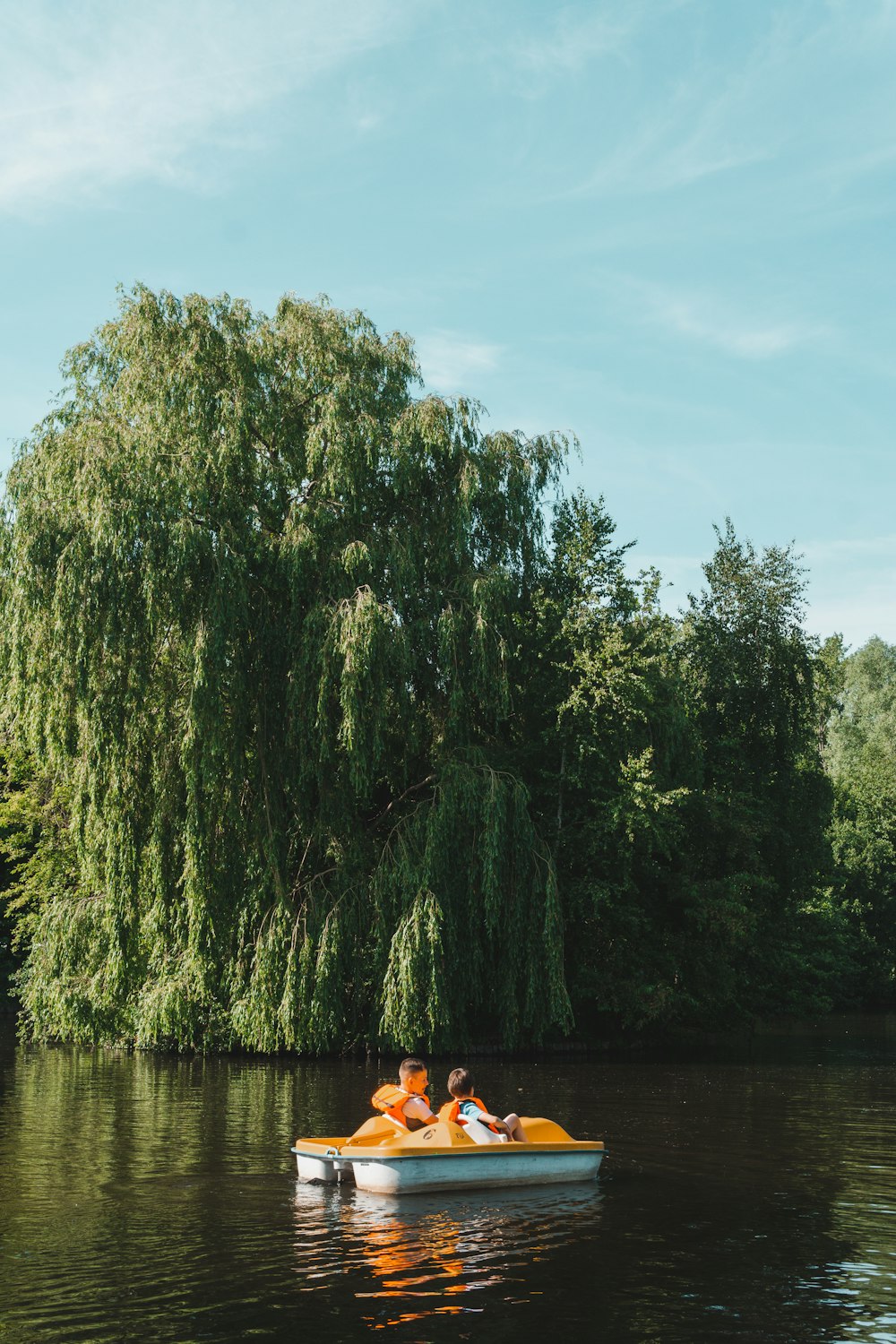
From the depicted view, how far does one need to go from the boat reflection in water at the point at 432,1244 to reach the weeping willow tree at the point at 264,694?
8.76m

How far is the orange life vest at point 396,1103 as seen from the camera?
489 inches

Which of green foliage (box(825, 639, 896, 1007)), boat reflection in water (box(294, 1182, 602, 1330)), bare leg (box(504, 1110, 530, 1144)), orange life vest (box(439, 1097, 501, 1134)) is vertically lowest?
boat reflection in water (box(294, 1182, 602, 1330))

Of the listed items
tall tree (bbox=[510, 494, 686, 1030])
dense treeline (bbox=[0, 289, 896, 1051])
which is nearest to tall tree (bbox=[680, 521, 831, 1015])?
tall tree (bbox=[510, 494, 686, 1030])

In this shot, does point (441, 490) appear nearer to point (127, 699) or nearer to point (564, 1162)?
point (127, 699)

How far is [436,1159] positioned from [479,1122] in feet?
2.70

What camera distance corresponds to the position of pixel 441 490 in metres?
23.7

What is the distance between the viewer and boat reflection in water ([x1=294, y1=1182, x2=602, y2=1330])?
27.3ft

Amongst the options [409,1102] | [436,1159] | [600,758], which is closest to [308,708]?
[600,758]

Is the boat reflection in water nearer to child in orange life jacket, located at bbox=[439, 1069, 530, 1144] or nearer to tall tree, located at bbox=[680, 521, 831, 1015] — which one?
child in orange life jacket, located at bbox=[439, 1069, 530, 1144]

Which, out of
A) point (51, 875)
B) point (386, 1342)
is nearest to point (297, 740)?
point (51, 875)

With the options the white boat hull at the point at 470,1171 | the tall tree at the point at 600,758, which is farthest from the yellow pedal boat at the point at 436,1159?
the tall tree at the point at 600,758

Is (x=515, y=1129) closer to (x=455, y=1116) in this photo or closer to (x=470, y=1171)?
(x=455, y=1116)

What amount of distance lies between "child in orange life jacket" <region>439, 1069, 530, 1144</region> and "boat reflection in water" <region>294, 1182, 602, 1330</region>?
48 cm

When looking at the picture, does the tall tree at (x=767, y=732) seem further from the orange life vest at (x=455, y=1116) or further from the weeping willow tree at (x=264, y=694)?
the orange life vest at (x=455, y=1116)
